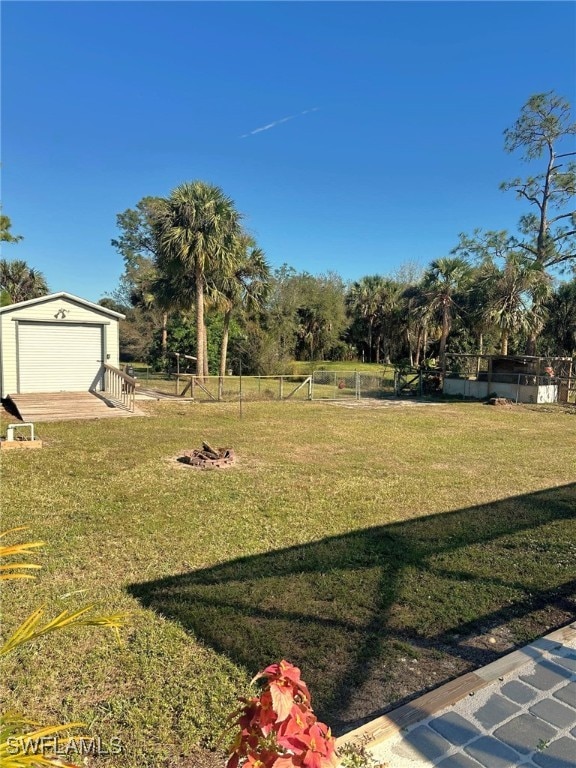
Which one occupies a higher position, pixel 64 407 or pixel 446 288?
pixel 446 288

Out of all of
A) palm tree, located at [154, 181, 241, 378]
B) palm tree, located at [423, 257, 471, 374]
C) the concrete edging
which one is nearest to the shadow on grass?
the concrete edging

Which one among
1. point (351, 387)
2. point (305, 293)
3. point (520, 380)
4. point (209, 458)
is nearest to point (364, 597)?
Result: point (209, 458)

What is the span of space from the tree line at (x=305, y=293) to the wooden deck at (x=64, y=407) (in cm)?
675

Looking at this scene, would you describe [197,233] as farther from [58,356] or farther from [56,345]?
[58,356]

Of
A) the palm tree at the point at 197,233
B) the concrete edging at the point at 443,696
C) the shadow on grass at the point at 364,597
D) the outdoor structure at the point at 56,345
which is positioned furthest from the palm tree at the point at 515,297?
the concrete edging at the point at 443,696

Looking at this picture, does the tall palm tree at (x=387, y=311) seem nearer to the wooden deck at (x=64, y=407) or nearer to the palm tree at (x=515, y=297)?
the palm tree at (x=515, y=297)

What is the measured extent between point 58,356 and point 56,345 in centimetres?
33

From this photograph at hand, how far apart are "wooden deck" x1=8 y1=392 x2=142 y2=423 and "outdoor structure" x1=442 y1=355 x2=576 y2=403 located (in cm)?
1517

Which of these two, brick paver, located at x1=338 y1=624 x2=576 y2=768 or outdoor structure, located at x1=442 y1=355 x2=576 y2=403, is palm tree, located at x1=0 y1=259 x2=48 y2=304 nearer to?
outdoor structure, located at x1=442 y1=355 x2=576 y2=403

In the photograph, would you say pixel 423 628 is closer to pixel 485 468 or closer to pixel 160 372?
pixel 485 468

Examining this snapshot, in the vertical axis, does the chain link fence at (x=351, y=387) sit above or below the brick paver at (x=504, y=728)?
above

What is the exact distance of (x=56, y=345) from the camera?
1355 cm

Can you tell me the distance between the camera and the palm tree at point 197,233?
1773 centimetres

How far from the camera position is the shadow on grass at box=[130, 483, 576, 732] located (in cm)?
270
